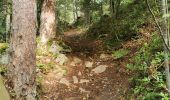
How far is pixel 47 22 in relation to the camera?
35.9 ft

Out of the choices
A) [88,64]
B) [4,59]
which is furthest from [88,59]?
[4,59]

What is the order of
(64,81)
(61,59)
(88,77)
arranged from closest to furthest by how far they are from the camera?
(64,81) < (88,77) < (61,59)

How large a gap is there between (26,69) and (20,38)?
0.81 metres

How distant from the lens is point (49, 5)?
11.1 m

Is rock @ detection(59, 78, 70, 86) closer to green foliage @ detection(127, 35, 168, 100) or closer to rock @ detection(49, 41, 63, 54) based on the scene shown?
rock @ detection(49, 41, 63, 54)

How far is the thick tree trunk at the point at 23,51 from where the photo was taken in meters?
7.20

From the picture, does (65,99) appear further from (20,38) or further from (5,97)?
(5,97)

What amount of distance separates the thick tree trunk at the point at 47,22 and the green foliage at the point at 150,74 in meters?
3.61

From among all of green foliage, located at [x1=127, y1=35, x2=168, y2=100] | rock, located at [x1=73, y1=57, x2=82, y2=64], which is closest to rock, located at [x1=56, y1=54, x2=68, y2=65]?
rock, located at [x1=73, y1=57, x2=82, y2=64]

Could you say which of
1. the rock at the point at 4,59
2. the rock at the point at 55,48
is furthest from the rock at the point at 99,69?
the rock at the point at 4,59

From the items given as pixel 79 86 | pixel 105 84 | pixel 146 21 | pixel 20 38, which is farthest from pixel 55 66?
pixel 146 21

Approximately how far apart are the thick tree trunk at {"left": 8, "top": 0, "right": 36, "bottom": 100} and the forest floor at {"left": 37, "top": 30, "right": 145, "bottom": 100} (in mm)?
1126

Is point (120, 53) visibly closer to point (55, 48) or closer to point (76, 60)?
point (76, 60)

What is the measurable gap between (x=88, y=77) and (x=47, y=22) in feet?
9.02
